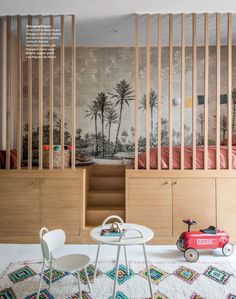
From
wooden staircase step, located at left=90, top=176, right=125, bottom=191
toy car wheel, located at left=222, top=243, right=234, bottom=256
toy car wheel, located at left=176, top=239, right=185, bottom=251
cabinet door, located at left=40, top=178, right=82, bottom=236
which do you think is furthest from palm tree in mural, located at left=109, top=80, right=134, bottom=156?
toy car wheel, located at left=222, top=243, right=234, bottom=256

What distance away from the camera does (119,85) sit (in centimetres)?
436

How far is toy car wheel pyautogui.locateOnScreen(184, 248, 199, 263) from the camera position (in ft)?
8.56

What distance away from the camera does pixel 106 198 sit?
3506 mm

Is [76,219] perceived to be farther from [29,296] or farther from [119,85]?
[119,85]

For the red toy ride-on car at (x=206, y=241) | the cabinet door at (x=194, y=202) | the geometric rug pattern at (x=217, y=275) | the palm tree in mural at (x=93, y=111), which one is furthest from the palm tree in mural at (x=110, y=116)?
the geometric rug pattern at (x=217, y=275)

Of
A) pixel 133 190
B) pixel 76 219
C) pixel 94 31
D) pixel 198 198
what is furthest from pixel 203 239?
pixel 94 31

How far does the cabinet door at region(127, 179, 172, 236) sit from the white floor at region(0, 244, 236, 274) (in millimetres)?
256

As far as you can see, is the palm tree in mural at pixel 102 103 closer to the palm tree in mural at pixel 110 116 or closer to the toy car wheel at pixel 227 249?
the palm tree in mural at pixel 110 116

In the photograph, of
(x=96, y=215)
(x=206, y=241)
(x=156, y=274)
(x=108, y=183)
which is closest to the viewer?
(x=156, y=274)

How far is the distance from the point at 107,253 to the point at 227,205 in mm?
1545

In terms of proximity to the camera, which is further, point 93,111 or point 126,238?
point 93,111

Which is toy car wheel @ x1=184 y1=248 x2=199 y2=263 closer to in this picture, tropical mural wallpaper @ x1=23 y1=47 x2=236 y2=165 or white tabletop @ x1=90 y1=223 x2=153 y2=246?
white tabletop @ x1=90 y1=223 x2=153 y2=246

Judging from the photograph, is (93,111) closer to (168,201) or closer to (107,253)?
(168,201)

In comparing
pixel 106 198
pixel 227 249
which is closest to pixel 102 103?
pixel 106 198
